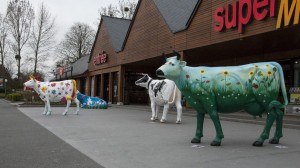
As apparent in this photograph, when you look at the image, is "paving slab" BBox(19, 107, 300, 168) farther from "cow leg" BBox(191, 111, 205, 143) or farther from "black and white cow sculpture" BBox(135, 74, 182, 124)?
"black and white cow sculpture" BBox(135, 74, 182, 124)

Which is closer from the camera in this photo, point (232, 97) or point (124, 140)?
point (232, 97)

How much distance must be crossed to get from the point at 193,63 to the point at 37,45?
83.8 ft

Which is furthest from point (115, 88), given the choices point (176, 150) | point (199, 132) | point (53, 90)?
point (176, 150)

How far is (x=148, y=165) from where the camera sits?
17.7 ft

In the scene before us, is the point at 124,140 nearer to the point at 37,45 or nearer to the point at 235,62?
the point at 235,62

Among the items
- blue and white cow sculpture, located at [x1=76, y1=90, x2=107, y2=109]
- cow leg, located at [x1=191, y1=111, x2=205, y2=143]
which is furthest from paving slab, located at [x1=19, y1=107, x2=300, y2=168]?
blue and white cow sculpture, located at [x1=76, y1=90, x2=107, y2=109]

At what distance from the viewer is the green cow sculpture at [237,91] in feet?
24.0

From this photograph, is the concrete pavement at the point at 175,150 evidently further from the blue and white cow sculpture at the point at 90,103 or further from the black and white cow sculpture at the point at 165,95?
the blue and white cow sculpture at the point at 90,103

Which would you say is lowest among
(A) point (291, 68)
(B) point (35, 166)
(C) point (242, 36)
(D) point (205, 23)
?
(B) point (35, 166)

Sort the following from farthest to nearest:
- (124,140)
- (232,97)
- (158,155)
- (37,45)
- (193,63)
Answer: (37,45) → (193,63) → (124,140) → (232,97) → (158,155)

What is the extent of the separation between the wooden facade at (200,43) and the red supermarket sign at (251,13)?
0.22 metres

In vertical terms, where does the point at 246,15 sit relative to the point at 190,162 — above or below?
above

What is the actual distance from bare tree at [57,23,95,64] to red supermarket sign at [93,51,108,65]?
24997 mm

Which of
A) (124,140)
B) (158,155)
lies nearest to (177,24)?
(124,140)
